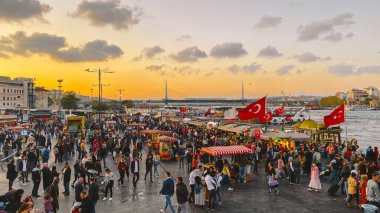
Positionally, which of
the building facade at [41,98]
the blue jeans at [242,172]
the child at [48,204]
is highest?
the building facade at [41,98]

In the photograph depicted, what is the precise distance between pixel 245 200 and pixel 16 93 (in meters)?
136

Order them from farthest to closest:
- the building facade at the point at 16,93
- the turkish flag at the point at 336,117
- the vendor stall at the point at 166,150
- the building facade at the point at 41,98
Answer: the building facade at the point at 41,98 < the building facade at the point at 16,93 < the turkish flag at the point at 336,117 < the vendor stall at the point at 166,150

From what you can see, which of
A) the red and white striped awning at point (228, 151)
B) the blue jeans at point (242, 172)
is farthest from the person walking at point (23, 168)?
the blue jeans at point (242, 172)

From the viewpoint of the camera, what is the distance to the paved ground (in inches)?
532

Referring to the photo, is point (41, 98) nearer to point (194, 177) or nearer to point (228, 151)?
point (228, 151)

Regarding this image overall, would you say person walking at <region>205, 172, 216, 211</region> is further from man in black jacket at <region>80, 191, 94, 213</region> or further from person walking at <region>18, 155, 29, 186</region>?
person walking at <region>18, 155, 29, 186</region>

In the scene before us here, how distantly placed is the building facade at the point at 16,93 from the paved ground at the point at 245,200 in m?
120

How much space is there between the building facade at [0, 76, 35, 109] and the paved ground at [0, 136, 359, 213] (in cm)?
11982

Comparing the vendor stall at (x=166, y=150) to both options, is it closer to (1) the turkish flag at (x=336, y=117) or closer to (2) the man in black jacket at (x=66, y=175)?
(2) the man in black jacket at (x=66, y=175)

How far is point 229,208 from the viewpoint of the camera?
44.7 feet

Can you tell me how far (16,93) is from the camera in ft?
430

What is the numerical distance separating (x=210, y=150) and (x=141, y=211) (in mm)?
6601

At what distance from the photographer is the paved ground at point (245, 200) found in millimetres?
13508

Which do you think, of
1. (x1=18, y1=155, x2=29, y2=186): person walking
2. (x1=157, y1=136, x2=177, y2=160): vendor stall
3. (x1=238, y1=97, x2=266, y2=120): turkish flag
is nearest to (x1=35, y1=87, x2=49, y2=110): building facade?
(x1=157, y1=136, x2=177, y2=160): vendor stall
